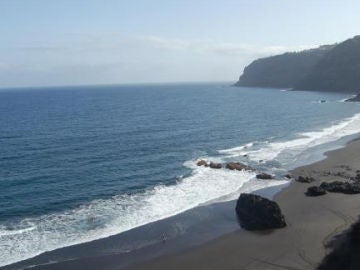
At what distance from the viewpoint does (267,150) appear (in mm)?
65812

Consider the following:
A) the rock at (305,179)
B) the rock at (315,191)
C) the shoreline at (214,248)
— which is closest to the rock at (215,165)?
the rock at (305,179)

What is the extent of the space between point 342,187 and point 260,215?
12.0 meters

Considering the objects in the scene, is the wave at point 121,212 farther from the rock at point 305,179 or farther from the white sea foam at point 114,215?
the rock at point 305,179

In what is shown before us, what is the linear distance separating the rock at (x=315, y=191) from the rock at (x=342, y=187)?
99 cm

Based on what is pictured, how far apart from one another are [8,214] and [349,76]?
604 feet

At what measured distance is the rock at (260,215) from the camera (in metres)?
34.1

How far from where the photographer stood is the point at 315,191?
138ft

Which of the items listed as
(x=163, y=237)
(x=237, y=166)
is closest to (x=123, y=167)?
(x=237, y=166)

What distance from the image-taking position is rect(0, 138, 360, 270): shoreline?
28453 mm

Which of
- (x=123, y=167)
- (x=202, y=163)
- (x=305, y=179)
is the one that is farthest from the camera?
(x=202, y=163)

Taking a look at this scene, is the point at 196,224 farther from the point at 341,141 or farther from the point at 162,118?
the point at 162,118

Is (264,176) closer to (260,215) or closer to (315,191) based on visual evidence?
(315,191)

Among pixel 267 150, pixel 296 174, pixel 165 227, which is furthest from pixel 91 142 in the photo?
pixel 165 227

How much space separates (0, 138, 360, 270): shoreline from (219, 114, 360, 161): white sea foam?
24384 millimetres
